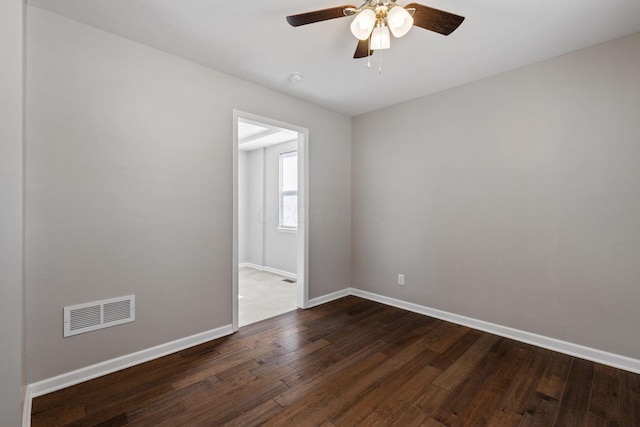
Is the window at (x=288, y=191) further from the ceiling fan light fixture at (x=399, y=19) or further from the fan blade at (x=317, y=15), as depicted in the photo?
the ceiling fan light fixture at (x=399, y=19)

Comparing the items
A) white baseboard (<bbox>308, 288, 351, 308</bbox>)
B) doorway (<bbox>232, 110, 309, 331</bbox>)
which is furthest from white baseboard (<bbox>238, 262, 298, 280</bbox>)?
white baseboard (<bbox>308, 288, 351, 308</bbox>)

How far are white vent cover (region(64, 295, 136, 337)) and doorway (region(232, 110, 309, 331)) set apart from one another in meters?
1.25

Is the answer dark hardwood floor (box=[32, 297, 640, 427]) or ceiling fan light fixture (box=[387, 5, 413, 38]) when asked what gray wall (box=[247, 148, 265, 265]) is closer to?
dark hardwood floor (box=[32, 297, 640, 427])

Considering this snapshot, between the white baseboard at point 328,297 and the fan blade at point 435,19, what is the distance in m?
3.05

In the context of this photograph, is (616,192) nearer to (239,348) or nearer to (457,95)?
(457,95)

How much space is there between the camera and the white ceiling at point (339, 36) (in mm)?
1896

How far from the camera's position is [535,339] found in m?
2.62

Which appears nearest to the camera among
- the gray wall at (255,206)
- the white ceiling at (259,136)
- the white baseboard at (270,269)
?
the white ceiling at (259,136)

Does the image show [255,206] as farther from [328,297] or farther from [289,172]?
[328,297]

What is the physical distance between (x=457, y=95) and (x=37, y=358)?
13.9ft

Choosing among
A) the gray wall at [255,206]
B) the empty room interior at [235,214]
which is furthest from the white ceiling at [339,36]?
the gray wall at [255,206]

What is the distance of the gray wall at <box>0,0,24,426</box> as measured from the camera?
1.31 m

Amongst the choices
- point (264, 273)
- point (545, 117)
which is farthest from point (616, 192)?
point (264, 273)

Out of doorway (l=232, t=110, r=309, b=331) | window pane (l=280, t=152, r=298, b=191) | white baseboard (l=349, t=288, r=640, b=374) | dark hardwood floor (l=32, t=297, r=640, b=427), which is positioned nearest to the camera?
dark hardwood floor (l=32, t=297, r=640, b=427)
